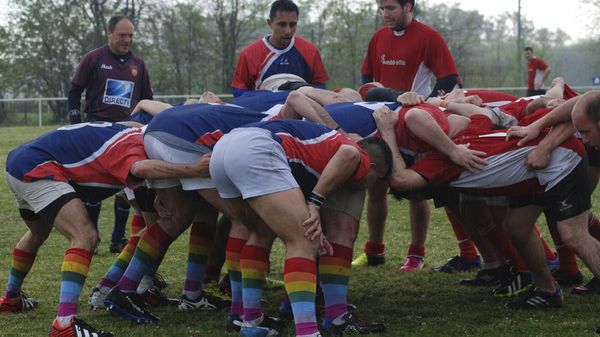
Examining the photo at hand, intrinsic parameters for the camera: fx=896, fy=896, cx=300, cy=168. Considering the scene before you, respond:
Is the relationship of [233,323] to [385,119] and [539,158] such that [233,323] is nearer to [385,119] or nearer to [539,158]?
[385,119]

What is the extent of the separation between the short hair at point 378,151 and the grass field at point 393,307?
1.07 metres

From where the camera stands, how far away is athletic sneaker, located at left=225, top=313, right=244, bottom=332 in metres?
5.72

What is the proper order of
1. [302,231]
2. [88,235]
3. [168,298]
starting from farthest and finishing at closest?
[168,298], [88,235], [302,231]

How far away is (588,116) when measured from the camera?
5602 millimetres

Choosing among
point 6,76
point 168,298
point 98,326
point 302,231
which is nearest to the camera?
point 302,231

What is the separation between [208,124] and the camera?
586 centimetres

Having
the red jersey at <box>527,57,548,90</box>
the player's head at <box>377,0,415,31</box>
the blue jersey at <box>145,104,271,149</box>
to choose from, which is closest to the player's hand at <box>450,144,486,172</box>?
the blue jersey at <box>145,104,271,149</box>

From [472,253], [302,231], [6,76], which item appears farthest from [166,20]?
[302,231]

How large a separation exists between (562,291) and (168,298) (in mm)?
3040

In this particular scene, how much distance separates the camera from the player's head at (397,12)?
8234 mm

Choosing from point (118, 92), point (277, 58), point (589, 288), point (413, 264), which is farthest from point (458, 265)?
point (118, 92)

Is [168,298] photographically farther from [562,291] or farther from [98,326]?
[562,291]

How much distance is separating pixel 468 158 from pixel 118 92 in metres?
4.78

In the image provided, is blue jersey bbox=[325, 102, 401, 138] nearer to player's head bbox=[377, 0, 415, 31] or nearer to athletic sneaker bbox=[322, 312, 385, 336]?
athletic sneaker bbox=[322, 312, 385, 336]
